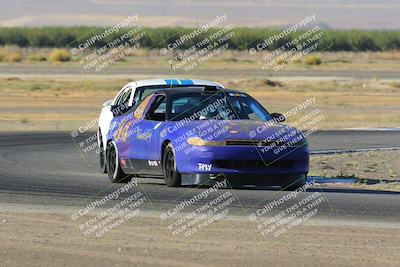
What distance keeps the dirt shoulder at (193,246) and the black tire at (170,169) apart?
117 inches

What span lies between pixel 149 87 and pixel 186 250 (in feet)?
28.7

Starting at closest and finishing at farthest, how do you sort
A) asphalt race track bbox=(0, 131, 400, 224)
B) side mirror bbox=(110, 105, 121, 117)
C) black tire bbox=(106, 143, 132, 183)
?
asphalt race track bbox=(0, 131, 400, 224)
black tire bbox=(106, 143, 132, 183)
side mirror bbox=(110, 105, 121, 117)

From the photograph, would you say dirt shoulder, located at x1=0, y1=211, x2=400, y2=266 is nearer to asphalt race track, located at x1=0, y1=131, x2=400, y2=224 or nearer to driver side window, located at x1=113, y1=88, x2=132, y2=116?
asphalt race track, located at x1=0, y1=131, x2=400, y2=224

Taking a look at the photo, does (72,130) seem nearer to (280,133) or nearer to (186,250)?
(280,133)

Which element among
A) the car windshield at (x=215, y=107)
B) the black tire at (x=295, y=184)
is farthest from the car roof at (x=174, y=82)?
the black tire at (x=295, y=184)

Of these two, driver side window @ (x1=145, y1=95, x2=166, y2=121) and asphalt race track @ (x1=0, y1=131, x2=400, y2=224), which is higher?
driver side window @ (x1=145, y1=95, x2=166, y2=121)

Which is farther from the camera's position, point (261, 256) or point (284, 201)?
point (284, 201)

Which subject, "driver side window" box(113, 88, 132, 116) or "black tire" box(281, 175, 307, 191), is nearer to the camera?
"black tire" box(281, 175, 307, 191)

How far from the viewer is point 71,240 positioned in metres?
11.1

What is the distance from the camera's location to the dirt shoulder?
995 cm

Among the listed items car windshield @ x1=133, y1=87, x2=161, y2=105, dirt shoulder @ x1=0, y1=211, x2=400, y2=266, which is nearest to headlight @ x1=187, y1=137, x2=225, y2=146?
dirt shoulder @ x1=0, y1=211, x2=400, y2=266

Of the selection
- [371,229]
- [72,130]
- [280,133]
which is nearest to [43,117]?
[72,130]

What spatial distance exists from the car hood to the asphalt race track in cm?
76

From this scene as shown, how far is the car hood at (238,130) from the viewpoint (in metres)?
15.3
